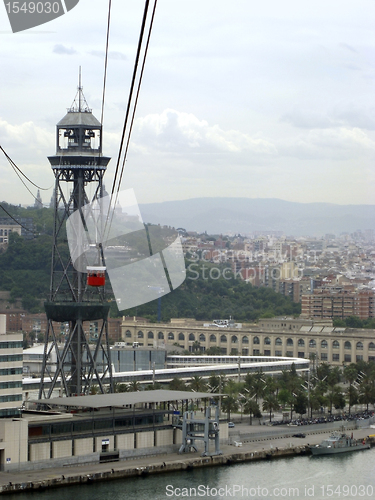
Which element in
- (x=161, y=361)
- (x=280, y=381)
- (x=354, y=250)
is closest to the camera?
(x=280, y=381)

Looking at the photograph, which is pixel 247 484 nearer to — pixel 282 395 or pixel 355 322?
pixel 282 395

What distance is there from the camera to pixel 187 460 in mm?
19734

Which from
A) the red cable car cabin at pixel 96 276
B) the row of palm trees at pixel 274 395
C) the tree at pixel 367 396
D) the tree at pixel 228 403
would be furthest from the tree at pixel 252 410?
the red cable car cabin at pixel 96 276

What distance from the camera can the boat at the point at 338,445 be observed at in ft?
73.2

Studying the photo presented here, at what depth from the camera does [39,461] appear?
60.5ft

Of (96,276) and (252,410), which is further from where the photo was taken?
(252,410)

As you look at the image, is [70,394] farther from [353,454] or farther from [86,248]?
[353,454]

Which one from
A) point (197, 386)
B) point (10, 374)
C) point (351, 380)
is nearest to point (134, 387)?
point (197, 386)

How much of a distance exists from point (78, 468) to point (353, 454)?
725cm

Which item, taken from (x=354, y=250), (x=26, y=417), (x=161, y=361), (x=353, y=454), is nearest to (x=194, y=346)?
(x=161, y=361)

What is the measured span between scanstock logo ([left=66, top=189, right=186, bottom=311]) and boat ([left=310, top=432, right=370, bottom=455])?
6.60 meters

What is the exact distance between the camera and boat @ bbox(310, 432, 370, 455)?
73.2 feet

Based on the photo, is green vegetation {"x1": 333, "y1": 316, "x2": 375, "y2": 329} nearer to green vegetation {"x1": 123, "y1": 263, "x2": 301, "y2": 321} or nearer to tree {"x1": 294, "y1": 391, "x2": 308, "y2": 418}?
green vegetation {"x1": 123, "y1": 263, "x2": 301, "y2": 321}

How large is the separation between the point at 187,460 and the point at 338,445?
4.60 meters
